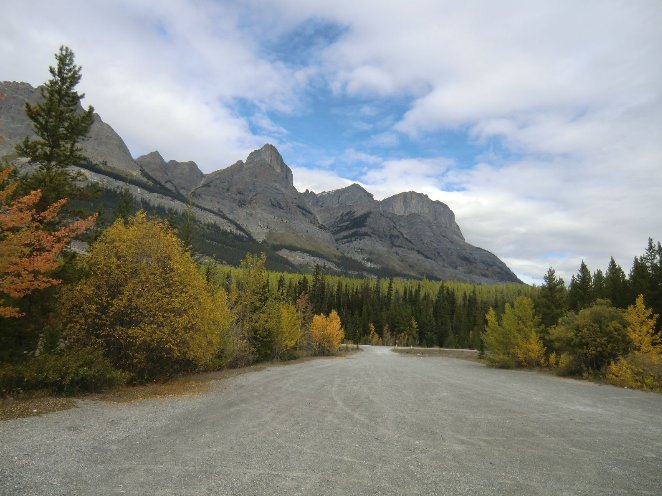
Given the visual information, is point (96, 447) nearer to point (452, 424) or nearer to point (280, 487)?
point (280, 487)

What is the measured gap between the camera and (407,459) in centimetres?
990

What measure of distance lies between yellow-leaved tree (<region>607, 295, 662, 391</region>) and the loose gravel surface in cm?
1082

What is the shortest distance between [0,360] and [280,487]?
15691 millimetres

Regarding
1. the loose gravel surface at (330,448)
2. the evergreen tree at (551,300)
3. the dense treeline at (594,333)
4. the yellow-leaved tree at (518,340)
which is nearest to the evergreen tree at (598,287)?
the dense treeline at (594,333)

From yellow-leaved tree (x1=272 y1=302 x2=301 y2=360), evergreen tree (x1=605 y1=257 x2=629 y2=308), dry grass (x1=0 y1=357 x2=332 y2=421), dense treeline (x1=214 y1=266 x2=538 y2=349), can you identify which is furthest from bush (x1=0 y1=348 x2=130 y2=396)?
dense treeline (x1=214 y1=266 x2=538 y2=349)

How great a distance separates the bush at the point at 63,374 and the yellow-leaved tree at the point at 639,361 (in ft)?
106

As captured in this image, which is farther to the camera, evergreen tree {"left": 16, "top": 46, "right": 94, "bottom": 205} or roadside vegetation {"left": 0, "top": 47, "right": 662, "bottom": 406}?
evergreen tree {"left": 16, "top": 46, "right": 94, "bottom": 205}

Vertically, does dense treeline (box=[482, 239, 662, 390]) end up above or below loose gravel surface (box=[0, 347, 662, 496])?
above

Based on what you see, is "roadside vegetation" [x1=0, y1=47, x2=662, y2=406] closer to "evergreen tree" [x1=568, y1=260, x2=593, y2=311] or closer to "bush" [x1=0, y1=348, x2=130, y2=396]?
"bush" [x1=0, y1=348, x2=130, y2=396]

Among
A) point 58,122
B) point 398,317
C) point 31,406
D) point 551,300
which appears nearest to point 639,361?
point 551,300

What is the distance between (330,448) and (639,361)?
2809 centimetres

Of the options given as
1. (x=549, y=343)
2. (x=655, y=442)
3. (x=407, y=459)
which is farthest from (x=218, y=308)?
(x=549, y=343)

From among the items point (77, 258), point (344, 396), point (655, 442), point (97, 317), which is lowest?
point (344, 396)

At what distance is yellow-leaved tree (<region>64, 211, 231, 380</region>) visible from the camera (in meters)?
20.8
